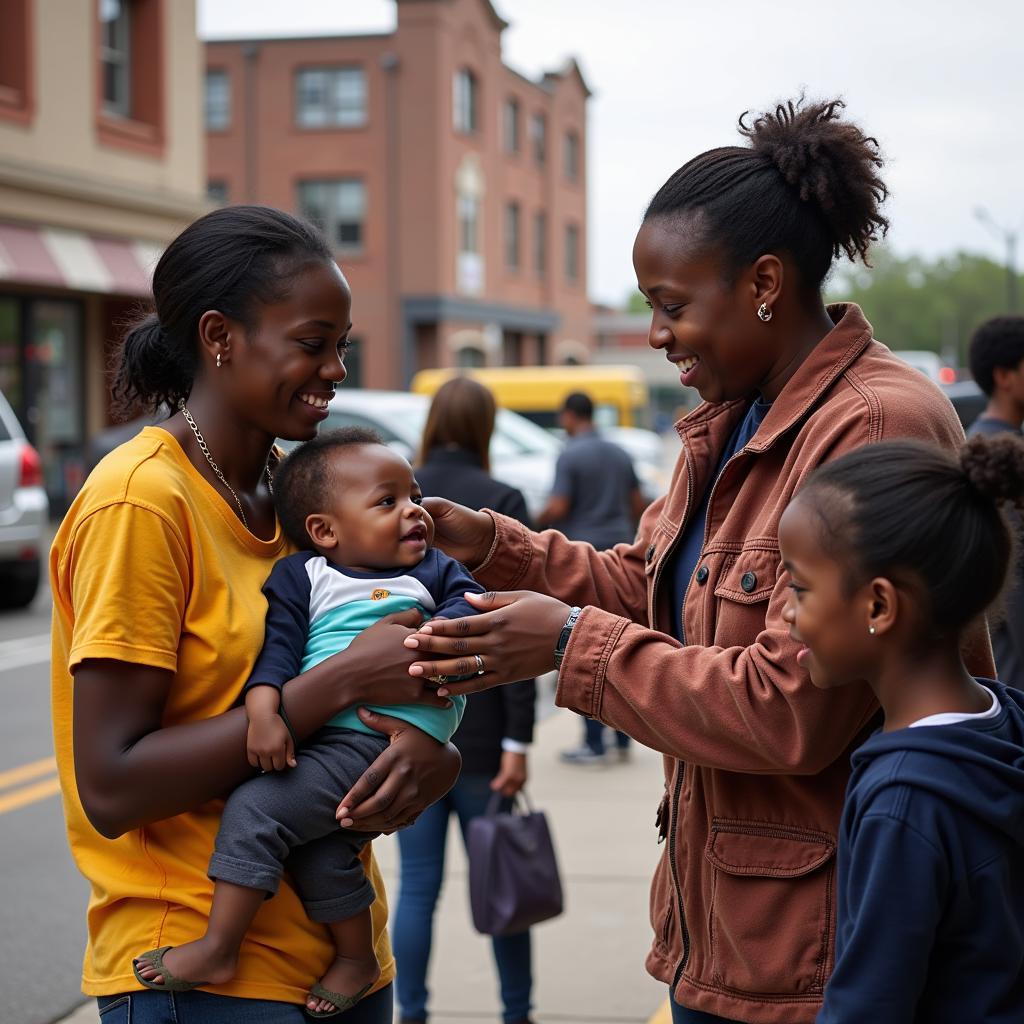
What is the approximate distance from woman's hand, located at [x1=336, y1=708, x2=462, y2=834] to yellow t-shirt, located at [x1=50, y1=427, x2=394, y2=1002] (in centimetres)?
20

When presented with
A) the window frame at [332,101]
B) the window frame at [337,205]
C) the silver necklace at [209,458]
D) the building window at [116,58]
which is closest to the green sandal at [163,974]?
the silver necklace at [209,458]

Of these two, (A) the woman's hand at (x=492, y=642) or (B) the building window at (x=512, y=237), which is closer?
(A) the woman's hand at (x=492, y=642)

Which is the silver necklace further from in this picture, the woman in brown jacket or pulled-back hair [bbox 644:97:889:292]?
pulled-back hair [bbox 644:97:889:292]

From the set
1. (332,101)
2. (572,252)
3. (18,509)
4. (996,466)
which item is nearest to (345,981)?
(996,466)

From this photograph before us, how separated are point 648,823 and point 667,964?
4.16 metres

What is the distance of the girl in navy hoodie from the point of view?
1.90m

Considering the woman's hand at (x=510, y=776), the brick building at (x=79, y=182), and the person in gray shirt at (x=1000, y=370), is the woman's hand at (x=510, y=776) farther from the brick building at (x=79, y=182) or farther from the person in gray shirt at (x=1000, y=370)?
the brick building at (x=79, y=182)

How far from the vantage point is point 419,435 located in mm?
11062

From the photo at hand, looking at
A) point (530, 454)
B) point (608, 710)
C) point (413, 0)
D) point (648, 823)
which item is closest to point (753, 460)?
point (608, 710)

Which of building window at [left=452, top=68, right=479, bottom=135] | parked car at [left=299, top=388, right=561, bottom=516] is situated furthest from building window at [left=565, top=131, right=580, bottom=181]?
parked car at [left=299, top=388, right=561, bottom=516]

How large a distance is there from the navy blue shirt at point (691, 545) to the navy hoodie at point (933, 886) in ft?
2.24

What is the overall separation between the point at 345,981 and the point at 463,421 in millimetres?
3109

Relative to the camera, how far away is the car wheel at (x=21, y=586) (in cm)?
1275

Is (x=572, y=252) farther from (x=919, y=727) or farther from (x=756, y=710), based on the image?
(x=919, y=727)
